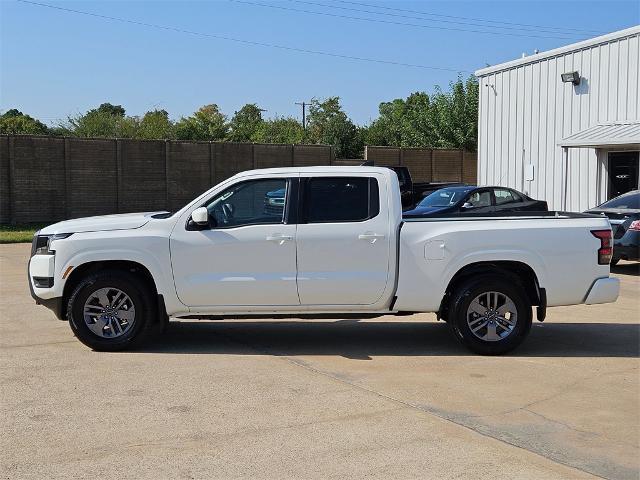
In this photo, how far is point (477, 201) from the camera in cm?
1844

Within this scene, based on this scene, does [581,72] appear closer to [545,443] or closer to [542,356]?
[542,356]

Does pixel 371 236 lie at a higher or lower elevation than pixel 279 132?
lower

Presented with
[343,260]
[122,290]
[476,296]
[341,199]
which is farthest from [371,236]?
[122,290]

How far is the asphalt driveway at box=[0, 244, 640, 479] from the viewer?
4996 millimetres

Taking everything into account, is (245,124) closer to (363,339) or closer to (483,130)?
(483,130)

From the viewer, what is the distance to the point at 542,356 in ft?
26.5

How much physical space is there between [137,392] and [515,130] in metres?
20.9

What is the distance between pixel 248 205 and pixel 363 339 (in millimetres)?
2160

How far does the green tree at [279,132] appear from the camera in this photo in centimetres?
5744

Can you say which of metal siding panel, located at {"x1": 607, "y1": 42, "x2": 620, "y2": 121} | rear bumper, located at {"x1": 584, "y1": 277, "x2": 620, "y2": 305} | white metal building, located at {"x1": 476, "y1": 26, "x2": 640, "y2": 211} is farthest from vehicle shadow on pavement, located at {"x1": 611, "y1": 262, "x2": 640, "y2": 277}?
rear bumper, located at {"x1": 584, "y1": 277, "x2": 620, "y2": 305}

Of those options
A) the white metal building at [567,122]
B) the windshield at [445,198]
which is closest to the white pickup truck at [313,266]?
the windshield at [445,198]

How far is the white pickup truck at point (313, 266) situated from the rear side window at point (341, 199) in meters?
0.02

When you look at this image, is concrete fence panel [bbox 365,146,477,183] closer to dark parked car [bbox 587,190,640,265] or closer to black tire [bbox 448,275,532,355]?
dark parked car [bbox 587,190,640,265]

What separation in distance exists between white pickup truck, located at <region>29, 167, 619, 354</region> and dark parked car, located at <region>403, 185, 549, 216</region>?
9768 mm
